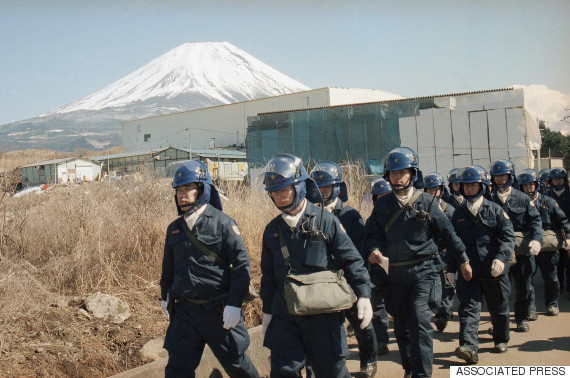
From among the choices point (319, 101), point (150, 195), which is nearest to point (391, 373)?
point (150, 195)

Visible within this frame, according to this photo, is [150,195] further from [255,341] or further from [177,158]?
[177,158]

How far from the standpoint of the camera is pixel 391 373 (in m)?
5.85

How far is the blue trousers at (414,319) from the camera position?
4891 mm

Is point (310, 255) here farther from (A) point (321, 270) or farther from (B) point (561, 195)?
(B) point (561, 195)

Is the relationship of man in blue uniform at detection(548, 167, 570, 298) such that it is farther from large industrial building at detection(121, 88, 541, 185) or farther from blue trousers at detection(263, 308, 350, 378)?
large industrial building at detection(121, 88, 541, 185)

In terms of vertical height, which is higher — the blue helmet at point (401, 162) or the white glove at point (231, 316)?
the blue helmet at point (401, 162)

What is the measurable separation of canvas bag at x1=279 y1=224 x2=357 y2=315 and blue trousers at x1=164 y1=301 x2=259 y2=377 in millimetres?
693

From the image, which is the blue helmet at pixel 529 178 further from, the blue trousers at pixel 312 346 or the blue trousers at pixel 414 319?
the blue trousers at pixel 312 346

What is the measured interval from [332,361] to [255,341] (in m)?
2.23

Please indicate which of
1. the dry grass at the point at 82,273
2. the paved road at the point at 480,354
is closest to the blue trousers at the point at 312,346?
the paved road at the point at 480,354

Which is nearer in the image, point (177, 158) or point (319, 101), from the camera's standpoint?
point (177, 158)

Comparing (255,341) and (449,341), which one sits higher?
(255,341)

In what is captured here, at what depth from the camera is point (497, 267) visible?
5.90 m

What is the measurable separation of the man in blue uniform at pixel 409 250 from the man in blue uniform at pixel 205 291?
1.61 metres
